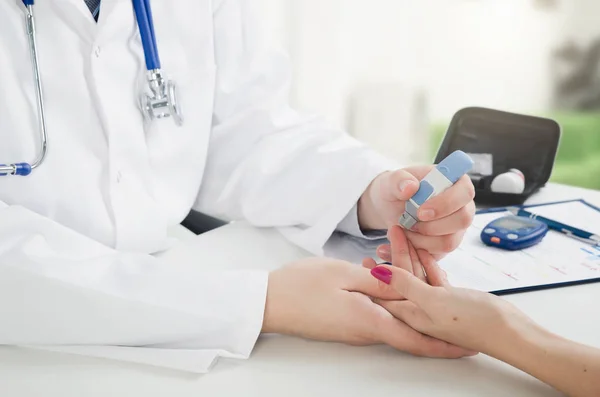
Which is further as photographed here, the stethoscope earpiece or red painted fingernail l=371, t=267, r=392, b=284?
the stethoscope earpiece

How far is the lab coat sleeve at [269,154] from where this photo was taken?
0.83 meters

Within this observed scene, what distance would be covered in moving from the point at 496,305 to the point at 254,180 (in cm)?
47

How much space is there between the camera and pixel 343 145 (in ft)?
2.87

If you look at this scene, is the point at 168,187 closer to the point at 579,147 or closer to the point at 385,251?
the point at 385,251

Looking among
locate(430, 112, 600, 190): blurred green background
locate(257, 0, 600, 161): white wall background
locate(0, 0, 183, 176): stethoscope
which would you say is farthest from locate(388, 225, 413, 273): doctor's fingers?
locate(257, 0, 600, 161): white wall background

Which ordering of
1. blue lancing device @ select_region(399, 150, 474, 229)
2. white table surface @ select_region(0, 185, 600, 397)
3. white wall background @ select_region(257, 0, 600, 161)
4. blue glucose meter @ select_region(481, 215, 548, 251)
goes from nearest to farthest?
white table surface @ select_region(0, 185, 600, 397), blue lancing device @ select_region(399, 150, 474, 229), blue glucose meter @ select_region(481, 215, 548, 251), white wall background @ select_region(257, 0, 600, 161)

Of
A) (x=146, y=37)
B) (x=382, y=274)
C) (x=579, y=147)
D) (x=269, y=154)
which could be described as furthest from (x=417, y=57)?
(x=382, y=274)

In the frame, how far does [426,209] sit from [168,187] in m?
0.41

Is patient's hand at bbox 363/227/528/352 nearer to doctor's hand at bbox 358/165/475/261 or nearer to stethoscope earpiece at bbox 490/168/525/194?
doctor's hand at bbox 358/165/475/261

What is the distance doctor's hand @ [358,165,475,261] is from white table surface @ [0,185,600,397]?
141mm

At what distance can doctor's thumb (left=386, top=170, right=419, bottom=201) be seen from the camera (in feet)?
2.18

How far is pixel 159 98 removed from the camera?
31.1 inches

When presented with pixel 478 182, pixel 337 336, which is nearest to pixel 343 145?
pixel 478 182

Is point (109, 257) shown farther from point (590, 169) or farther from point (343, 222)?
point (590, 169)
